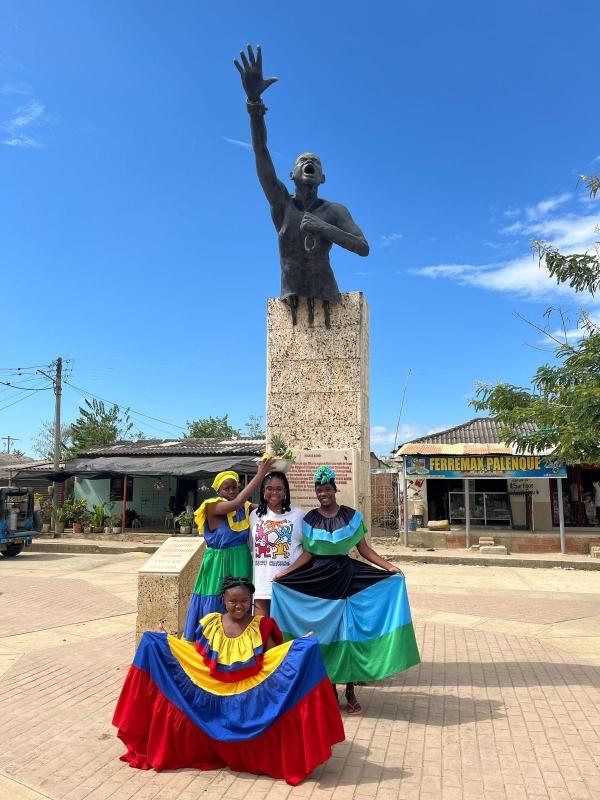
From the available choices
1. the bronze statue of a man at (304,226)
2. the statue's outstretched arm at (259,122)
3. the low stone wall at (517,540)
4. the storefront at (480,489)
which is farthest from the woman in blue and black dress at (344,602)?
the low stone wall at (517,540)

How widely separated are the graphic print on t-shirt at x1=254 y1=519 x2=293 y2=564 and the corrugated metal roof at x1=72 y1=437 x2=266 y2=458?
1661 cm

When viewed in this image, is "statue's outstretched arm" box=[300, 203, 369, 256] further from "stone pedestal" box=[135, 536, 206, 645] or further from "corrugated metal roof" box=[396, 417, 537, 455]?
"corrugated metal roof" box=[396, 417, 537, 455]

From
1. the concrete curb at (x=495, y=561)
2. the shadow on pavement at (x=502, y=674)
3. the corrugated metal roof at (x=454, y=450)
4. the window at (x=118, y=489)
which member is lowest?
the concrete curb at (x=495, y=561)

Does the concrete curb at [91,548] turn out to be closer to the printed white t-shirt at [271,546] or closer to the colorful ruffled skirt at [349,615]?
the printed white t-shirt at [271,546]

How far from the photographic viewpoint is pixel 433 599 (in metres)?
10.0

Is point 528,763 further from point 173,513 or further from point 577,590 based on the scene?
point 173,513

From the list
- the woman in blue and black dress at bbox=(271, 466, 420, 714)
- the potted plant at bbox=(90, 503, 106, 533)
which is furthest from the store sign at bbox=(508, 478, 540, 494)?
the woman in blue and black dress at bbox=(271, 466, 420, 714)

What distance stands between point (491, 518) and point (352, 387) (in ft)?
47.5

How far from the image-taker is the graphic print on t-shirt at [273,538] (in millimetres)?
4742

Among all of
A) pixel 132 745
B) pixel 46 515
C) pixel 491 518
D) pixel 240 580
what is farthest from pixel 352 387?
pixel 46 515

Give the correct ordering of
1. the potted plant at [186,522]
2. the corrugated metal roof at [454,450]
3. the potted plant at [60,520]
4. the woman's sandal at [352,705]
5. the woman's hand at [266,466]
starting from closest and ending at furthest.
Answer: the woman's sandal at [352,705] < the woman's hand at [266,466] < the corrugated metal roof at [454,450] < the potted plant at [186,522] < the potted plant at [60,520]

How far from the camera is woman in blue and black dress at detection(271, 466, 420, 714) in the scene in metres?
4.47

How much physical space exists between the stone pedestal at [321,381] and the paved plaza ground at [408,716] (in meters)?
1.85

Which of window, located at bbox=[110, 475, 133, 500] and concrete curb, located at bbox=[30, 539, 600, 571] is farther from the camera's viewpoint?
window, located at bbox=[110, 475, 133, 500]
